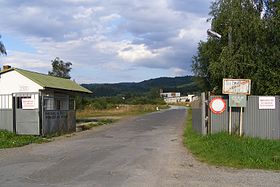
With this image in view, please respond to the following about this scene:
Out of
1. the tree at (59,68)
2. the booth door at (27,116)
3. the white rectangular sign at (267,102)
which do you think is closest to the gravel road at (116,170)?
the white rectangular sign at (267,102)

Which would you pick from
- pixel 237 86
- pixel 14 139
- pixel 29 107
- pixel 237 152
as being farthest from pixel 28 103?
pixel 237 152

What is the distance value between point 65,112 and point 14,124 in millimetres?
3630

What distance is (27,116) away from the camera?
21.3 meters

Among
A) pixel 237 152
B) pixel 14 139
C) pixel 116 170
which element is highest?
pixel 237 152

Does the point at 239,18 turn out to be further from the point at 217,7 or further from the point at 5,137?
the point at 5,137

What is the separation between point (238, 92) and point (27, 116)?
11.1 m

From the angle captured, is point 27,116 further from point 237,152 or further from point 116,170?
point 237,152

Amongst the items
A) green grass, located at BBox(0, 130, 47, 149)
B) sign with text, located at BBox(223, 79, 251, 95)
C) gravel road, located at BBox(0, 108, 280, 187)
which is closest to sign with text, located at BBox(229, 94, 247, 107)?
sign with text, located at BBox(223, 79, 251, 95)

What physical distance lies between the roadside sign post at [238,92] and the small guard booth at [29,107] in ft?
32.4

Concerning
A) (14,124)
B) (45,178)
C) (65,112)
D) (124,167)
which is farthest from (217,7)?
(45,178)

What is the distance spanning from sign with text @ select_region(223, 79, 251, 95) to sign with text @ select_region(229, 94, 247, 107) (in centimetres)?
25

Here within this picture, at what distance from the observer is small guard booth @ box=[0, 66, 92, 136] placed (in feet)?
69.5

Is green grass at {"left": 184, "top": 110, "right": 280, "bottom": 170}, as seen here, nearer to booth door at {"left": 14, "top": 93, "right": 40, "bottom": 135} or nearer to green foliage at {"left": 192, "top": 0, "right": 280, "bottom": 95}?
green foliage at {"left": 192, "top": 0, "right": 280, "bottom": 95}

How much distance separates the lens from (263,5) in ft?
72.0
